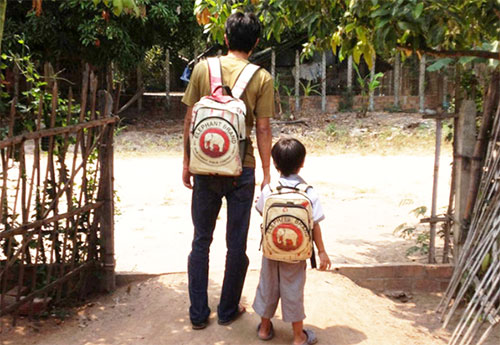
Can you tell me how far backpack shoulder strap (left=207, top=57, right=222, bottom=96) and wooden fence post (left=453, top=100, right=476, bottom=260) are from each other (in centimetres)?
186

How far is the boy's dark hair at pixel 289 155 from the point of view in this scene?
3221 millimetres

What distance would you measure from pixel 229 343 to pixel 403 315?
52.5 inches

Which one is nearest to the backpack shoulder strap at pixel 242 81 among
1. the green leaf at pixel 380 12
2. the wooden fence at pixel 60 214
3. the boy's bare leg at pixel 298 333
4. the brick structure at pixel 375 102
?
the green leaf at pixel 380 12

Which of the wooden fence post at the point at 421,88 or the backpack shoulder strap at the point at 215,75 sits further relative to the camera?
the wooden fence post at the point at 421,88

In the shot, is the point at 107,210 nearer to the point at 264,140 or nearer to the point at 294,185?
the point at 264,140

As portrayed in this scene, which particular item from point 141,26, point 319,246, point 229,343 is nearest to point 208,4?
point 319,246

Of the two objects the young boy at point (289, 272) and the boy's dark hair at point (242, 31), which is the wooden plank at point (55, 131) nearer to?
the boy's dark hair at point (242, 31)

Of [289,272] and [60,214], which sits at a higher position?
[60,214]

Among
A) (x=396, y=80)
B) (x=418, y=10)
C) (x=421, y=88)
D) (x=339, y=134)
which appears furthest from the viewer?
(x=396, y=80)

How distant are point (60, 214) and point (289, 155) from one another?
1.53 m

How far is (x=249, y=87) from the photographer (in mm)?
3277

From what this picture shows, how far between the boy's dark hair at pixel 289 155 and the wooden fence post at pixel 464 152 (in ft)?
5.03

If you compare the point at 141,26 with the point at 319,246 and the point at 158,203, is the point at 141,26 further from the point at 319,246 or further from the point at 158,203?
the point at 319,246

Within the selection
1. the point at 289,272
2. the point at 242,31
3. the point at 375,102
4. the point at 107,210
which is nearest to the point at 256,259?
the point at 107,210
